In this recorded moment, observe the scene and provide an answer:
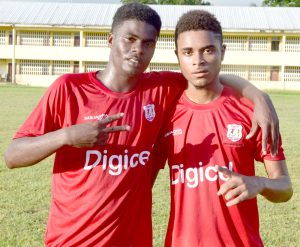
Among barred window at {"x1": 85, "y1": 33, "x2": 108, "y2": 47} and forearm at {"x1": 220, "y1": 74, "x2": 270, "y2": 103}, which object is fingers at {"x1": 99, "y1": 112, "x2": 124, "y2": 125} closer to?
forearm at {"x1": 220, "y1": 74, "x2": 270, "y2": 103}

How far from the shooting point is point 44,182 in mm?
7090

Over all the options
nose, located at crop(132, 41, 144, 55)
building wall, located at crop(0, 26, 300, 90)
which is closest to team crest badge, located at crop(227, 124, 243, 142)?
nose, located at crop(132, 41, 144, 55)

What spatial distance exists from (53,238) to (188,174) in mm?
718

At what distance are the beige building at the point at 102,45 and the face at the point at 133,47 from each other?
35.8 m

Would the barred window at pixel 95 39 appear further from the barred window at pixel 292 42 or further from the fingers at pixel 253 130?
the fingers at pixel 253 130

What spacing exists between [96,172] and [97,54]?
37202 millimetres

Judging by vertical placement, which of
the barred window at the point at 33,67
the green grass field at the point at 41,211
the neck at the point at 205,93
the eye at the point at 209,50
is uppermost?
the eye at the point at 209,50

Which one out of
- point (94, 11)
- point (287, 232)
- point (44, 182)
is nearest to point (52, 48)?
point (94, 11)

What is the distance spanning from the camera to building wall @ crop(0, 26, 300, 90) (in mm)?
38688

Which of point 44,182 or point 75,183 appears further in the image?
point 44,182

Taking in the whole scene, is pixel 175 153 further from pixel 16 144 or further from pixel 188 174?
pixel 16 144

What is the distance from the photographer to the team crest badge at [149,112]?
264 centimetres

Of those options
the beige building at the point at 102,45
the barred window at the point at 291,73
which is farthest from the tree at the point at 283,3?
the barred window at the point at 291,73

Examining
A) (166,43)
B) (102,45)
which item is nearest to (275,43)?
(166,43)
